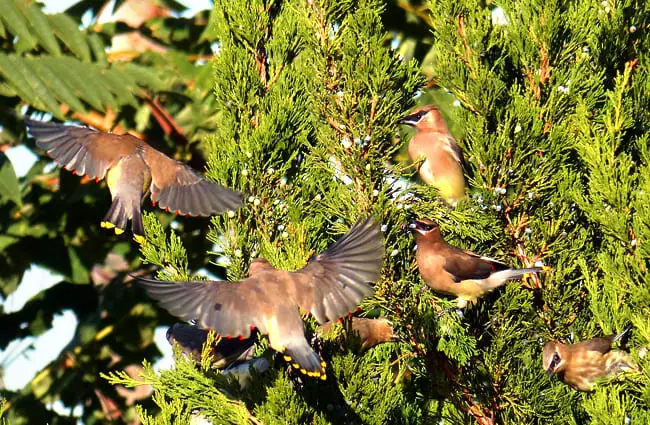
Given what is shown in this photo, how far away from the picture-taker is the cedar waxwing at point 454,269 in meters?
4.05

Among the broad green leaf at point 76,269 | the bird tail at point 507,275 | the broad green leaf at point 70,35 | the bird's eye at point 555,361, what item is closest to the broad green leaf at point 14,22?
the broad green leaf at point 70,35

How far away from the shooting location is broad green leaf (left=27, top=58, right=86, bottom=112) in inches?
231

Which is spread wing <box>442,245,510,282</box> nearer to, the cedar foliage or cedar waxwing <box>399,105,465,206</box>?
the cedar foliage

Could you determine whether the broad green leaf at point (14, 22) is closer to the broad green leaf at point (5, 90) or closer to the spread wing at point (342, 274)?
the broad green leaf at point (5, 90)

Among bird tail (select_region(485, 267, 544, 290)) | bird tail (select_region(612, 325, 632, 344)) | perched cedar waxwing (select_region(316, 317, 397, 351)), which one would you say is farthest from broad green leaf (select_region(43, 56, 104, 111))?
bird tail (select_region(612, 325, 632, 344))

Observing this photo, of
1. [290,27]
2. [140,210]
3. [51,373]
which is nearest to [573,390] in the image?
[290,27]

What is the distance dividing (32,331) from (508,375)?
415 cm

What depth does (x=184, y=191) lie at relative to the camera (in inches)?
192

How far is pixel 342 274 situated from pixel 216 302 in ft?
1.34

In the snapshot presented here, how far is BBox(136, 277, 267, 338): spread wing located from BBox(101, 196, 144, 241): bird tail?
40.5 inches

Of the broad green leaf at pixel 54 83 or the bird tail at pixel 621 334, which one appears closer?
the bird tail at pixel 621 334

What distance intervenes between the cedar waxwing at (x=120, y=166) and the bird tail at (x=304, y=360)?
1396 mm

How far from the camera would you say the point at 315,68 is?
157 inches

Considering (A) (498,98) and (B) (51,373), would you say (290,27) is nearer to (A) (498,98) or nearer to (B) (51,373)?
(A) (498,98)
